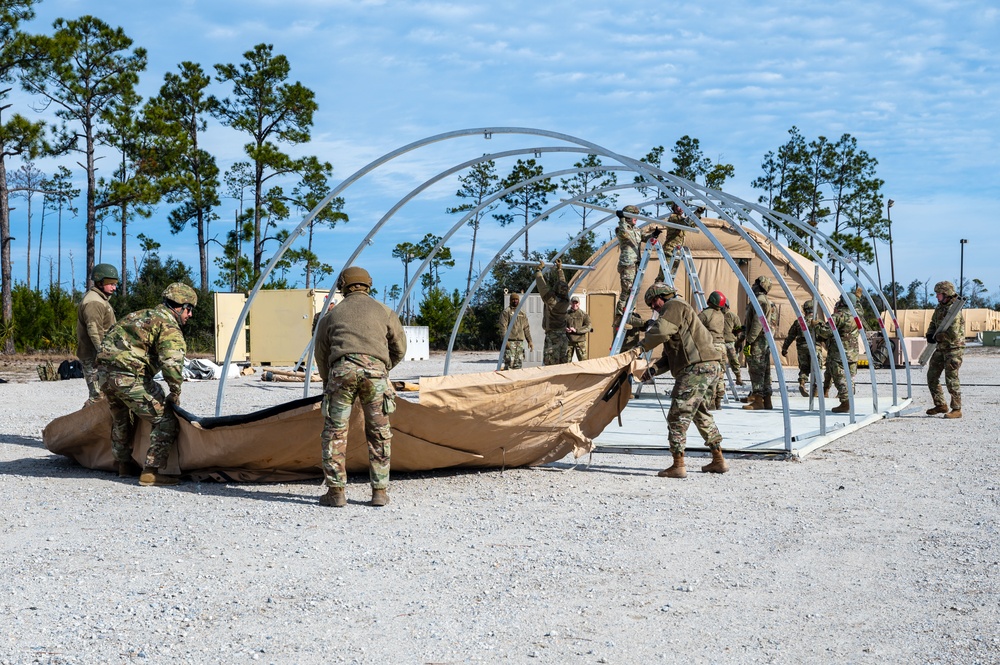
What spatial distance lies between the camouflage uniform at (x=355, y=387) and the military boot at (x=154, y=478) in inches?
62.4

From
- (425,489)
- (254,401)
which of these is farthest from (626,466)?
(254,401)

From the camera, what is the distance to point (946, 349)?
12.2m

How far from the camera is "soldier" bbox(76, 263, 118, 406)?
884cm

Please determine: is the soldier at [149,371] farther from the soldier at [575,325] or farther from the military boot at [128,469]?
the soldier at [575,325]

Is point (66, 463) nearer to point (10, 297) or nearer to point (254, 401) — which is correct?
point (254, 401)

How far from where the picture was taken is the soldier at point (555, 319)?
539 inches

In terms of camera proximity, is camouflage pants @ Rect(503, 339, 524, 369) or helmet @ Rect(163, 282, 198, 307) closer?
helmet @ Rect(163, 282, 198, 307)

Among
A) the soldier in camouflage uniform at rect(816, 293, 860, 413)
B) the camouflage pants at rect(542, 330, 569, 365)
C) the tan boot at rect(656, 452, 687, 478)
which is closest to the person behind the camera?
the tan boot at rect(656, 452, 687, 478)

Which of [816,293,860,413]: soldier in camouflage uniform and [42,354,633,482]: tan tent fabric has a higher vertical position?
[816,293,860,413]: soldier in camouflage uniform

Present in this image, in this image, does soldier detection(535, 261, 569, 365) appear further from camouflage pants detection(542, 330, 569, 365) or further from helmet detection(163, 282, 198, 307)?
helmet detection(163, 282, 198, 307)

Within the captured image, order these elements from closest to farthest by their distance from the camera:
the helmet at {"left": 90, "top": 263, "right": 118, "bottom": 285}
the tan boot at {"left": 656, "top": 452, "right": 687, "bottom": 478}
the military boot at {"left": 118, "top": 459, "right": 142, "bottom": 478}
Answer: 1. the military boot at {"left": 118, "top": 459, "right": 142, "bottom": 478}
2. the tan boot at {"left": 656, "top": 452, "right": 687, "bottom": 478}
3. the helmet at {"left": 90, "top": 263, "right": 118, "bottom": 285}

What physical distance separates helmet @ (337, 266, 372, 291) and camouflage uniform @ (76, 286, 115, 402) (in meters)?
3.07

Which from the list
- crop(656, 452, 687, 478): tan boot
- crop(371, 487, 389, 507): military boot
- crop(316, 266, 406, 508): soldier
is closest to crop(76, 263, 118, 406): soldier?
crop(316, 266, 406, 508): soldier

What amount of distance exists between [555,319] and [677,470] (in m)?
6.12
